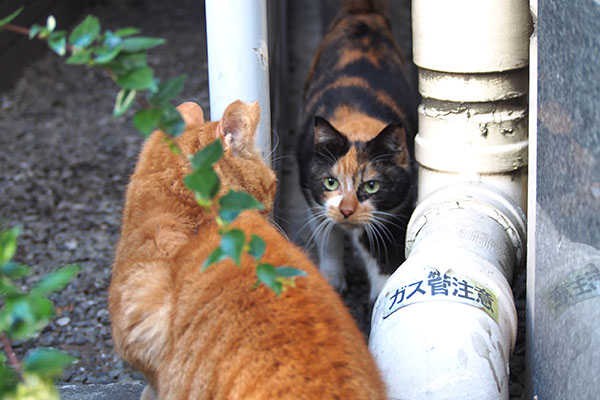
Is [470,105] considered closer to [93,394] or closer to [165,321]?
[165,321]

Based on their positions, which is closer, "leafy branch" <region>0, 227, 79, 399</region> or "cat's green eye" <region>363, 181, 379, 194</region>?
"leafy branch" <region>0, 227, 79, 399</region>

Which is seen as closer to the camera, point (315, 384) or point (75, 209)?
point (315, 384)

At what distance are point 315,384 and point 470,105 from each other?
5.84ft

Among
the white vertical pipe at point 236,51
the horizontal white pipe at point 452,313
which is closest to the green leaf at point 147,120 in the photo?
the horizontal white pipe at point 452,313

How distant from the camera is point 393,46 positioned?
15.7 ft

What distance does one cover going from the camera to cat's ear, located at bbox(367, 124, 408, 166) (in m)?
3.68

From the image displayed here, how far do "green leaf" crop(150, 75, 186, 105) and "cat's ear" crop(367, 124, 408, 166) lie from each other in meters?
2.48

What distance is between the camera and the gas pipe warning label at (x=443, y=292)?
7.79 feet

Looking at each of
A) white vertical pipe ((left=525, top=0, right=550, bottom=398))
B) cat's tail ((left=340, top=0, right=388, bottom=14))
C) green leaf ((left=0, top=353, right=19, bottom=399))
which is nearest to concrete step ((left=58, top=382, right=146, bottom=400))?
white vertical pipe ((left=525, top=0, right=550, bottom=398))

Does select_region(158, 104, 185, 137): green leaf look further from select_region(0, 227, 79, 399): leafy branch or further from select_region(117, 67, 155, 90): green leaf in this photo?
select_region(0, 227, 79, 399): leafy branch

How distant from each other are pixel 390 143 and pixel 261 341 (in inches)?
85.9

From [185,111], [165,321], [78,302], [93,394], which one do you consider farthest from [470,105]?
[78,302]

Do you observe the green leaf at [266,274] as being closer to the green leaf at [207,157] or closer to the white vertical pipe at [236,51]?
the green leaf at [207,157]

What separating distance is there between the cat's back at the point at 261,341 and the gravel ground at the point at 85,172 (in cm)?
146
